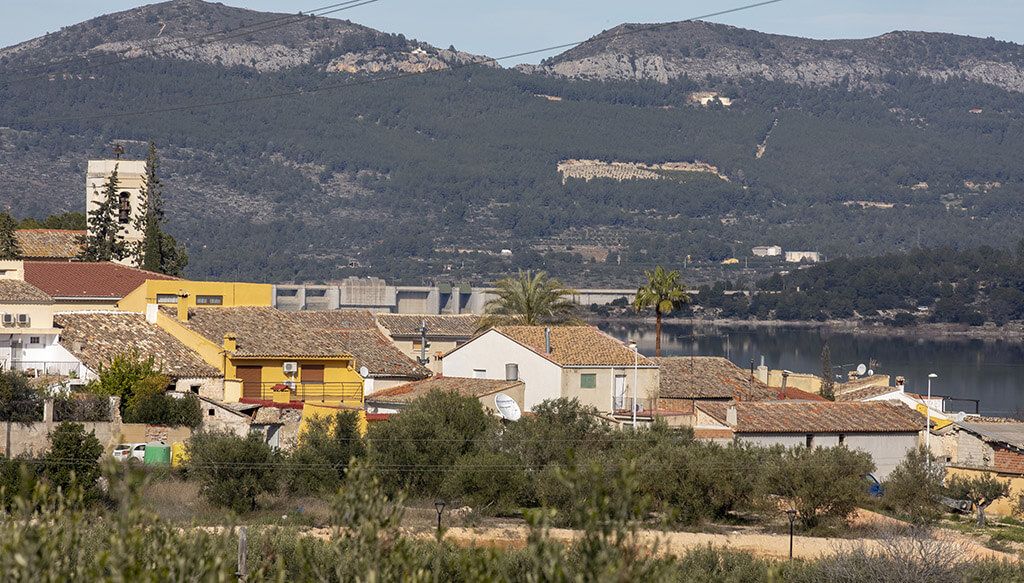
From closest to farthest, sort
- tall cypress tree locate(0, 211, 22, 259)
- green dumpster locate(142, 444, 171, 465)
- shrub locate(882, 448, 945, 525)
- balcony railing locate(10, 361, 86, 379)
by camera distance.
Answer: green dumpster locate(142, 444, 171, 465) < shrub locate(882, 448, 945, 525) < balcony railing locate(10, 361, 86, 379) < tall cypress tree locate(0, 211, 22, 259)

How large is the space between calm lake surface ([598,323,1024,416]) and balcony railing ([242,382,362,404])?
4772 centimetres

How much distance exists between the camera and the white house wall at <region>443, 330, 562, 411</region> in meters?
42.6

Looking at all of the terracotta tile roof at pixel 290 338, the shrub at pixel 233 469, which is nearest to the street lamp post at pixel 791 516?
the shrub at pixel 233 469

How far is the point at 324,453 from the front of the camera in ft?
105

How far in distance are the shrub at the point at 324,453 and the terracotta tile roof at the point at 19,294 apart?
9.55m

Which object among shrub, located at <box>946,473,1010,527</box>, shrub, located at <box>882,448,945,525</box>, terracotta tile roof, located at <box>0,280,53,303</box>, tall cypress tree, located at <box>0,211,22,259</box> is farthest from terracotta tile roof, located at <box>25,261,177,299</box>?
shrub, located at <box>946,473,1010,527</box>

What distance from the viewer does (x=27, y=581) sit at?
38.0 feet

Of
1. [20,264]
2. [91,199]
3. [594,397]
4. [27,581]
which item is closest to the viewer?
[27,581]

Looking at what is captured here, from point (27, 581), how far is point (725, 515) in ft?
74.8

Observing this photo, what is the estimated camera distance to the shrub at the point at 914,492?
34.8 m

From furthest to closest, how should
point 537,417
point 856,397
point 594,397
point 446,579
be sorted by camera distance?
point 856,397 < point 594,397 < point 537,417 < point 446,579

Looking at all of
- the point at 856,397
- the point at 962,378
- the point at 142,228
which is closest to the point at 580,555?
the point at 856,397

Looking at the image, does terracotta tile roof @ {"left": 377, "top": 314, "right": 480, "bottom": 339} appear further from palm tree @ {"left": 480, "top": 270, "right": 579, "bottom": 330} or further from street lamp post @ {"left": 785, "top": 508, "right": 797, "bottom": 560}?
street lamp post @ {"left": 785, "top": 508, "right": 797, "bottom": 560}

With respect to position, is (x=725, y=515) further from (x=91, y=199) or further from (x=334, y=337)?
(x=91, y=199)
